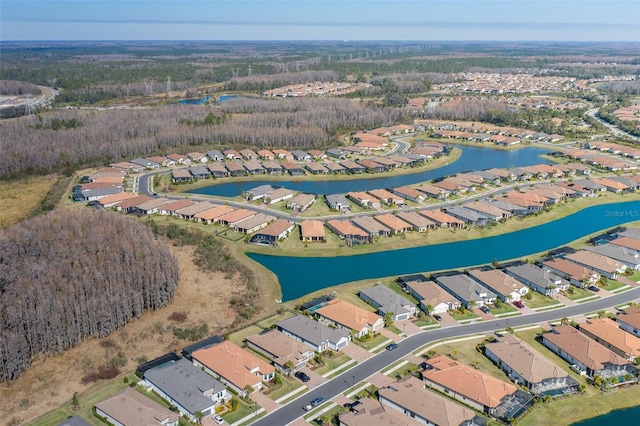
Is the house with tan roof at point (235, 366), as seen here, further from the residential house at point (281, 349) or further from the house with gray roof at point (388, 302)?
the house with gray roof at point (388, 302)

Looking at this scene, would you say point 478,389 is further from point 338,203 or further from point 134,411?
point 338,203

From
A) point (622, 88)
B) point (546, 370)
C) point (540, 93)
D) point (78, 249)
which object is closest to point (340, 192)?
point (78, 249)

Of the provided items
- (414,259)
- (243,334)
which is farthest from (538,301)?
(243,334)

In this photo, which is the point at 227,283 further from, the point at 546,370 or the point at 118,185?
the point at 118,185

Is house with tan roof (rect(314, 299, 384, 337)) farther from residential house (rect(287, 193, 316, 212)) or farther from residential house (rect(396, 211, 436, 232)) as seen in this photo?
residential house (rect(287, 193, 316, 212))

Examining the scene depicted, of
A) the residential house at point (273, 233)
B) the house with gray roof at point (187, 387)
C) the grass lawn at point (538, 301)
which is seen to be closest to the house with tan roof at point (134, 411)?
the house with gray roof at point (187, 387)
